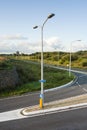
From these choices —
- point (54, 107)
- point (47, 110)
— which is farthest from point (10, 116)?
point (54, 107)

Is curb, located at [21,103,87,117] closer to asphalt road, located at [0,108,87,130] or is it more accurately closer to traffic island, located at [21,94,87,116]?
traffic island, located at [21,94,87,116]

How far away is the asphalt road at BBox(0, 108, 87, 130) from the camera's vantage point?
731 inches

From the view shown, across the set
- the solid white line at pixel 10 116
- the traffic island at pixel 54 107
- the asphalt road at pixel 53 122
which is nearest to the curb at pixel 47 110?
the traffic island at pixel 54 107

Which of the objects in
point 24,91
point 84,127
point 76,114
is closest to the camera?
point 84,127

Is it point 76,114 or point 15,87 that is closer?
point 76,114

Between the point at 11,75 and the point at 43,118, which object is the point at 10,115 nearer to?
the point at 43,118

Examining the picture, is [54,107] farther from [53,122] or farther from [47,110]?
[53,122]

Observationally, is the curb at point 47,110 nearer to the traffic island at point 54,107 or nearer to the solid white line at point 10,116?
the traffic island at point 54,107

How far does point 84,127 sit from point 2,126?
5531 millimetres

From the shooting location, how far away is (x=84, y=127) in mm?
18391

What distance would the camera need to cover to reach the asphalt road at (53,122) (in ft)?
60.9

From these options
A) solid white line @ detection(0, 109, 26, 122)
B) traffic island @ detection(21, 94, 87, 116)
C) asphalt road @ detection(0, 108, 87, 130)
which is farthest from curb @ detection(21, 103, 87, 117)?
asphalt road @ detection(0, 108, 87, 130)

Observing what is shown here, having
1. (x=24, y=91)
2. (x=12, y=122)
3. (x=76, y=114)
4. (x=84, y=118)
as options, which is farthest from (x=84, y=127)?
(x=24, y=91)

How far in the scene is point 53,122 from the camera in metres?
19.9
